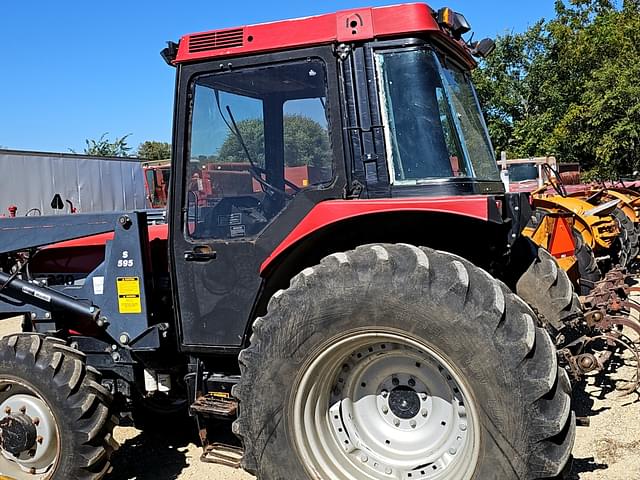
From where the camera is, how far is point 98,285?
4.11m

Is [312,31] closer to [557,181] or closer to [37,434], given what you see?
[37,434]

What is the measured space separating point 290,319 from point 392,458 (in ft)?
2.91

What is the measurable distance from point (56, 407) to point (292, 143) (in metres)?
2.01

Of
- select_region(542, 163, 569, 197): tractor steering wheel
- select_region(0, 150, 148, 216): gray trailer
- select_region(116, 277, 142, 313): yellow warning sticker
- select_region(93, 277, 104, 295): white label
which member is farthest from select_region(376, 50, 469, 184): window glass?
select_region(0, 150, 148, 216): gray trailer

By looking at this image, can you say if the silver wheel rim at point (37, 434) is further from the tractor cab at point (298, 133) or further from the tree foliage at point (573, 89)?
the tree foliage at point (573, 89)

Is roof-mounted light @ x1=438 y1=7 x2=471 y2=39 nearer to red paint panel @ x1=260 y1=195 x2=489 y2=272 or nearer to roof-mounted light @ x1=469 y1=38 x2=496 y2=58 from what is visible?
roof-mounted light @ x1=469 y1=38 x2=496 y2=58

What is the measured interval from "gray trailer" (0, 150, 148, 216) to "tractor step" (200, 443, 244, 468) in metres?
12.9

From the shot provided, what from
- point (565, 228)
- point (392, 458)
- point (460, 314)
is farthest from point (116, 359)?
point (565, 228)

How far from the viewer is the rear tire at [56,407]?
12.3 feet

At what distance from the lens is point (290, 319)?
3191mm

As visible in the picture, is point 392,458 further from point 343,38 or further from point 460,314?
point 343,38

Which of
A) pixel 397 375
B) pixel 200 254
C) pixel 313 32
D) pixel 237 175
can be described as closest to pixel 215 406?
pixel 200 254

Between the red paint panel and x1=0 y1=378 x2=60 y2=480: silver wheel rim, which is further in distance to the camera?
x1=0 y1=378 x2=60 y2=480: silver wheel rim

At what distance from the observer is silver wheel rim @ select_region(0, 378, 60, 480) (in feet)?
12.6
